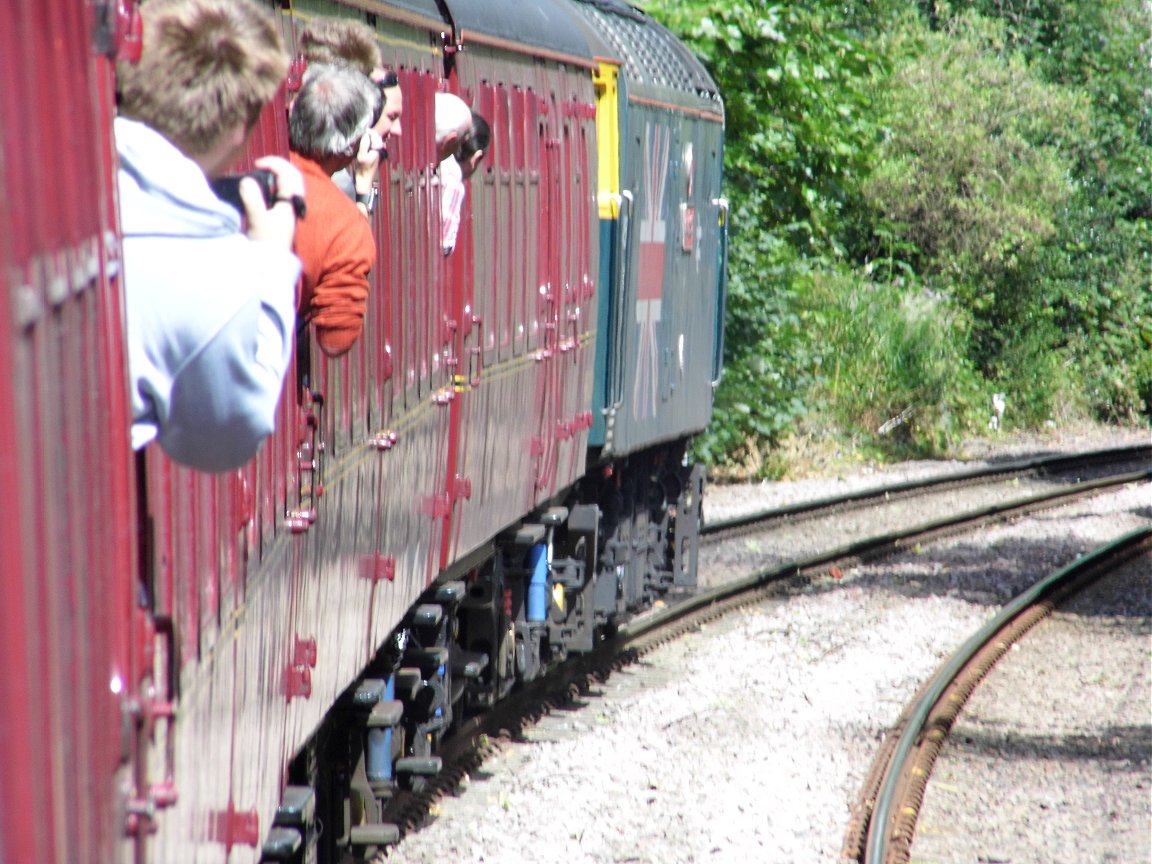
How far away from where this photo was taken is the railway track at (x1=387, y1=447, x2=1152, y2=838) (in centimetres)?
846

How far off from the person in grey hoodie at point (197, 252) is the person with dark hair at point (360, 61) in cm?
164

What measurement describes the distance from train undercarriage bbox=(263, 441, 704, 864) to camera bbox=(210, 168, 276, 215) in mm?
2082

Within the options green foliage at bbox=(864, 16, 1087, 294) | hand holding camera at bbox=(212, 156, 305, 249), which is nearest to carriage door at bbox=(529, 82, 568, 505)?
hand holding camera at bbox=(212, 156, 305, 249)

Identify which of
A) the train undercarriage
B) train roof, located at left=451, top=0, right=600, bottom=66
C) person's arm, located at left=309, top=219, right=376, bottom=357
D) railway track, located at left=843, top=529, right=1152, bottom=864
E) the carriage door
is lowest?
railway track, located at left=843, top=529, right=1152, bottom=864

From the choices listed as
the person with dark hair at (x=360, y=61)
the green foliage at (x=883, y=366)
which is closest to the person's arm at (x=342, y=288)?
the person with dark hair at (x=360, y=61)

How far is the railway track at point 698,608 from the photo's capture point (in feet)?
27.8

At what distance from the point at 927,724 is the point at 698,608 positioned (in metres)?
3.31

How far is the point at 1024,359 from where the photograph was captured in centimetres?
2947

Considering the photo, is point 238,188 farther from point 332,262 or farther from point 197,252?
point 332,262

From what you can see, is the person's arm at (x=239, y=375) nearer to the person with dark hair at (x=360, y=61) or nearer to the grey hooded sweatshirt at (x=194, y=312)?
the grey hooded sweatshirt at (x=194, y=312)

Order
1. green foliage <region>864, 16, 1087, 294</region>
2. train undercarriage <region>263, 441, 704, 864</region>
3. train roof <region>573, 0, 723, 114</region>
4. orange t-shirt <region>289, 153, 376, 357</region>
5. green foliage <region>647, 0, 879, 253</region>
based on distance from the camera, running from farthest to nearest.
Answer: green foliage <region>864, 16, 1087, 294</region> → green foliage <region>647, 0, 879, 253</region> → train roof <region>573, 0, 723, 114</region> → train undercarriage <region>263, 441, 704, 864</region> → orange t-shirt <region>289, 153, 376, 357</region>

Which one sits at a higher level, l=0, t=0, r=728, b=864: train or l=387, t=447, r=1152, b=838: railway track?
l=0, t=0, r=728, b=864: train

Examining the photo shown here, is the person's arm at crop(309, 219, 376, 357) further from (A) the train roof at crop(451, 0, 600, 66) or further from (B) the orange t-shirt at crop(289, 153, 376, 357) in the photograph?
(A) the train roof at crop(451, 0, 600, 66)

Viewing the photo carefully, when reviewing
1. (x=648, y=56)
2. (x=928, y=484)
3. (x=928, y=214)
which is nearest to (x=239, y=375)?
(x=648, y=56)
